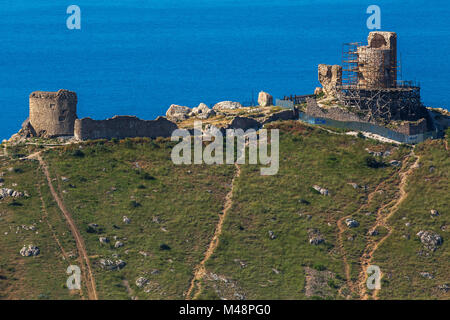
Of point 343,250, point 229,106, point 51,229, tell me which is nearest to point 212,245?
point 343,250

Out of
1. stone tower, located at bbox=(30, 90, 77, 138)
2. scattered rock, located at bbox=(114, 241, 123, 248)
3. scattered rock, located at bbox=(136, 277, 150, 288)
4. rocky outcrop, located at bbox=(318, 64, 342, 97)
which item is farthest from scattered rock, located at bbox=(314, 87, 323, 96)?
scattered rock, located at bbox=(136, 277, 150, 288)

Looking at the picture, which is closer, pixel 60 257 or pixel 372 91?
pixel 60 257

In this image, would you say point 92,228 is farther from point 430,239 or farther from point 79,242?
point 430,239

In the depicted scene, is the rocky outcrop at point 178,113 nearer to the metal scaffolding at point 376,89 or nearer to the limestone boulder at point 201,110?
the limestone boulder at point 201,110

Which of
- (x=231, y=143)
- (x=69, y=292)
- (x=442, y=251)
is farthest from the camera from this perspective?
(x=231, y=143)

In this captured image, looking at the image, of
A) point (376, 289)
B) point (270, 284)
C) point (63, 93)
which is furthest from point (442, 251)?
point (63, 93)

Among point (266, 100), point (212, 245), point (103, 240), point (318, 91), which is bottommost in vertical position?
point (212, 245)
